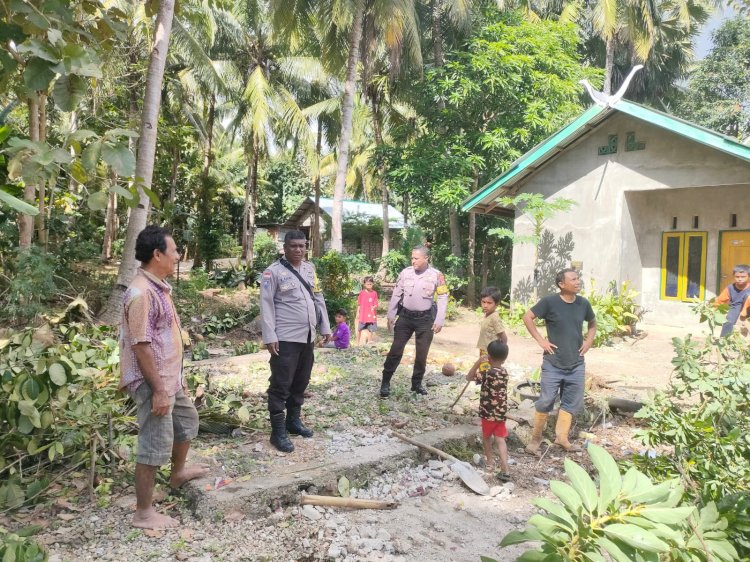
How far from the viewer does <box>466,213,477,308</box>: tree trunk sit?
1797cm

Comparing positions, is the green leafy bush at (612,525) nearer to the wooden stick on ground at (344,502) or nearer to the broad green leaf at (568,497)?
the broad green leaf at (568,497)

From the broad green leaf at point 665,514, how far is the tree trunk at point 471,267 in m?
16.6

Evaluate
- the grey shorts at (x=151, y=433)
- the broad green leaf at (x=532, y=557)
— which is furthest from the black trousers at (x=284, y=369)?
the broad green leaf at (x=532, y=557)

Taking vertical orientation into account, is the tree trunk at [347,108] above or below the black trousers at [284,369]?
above

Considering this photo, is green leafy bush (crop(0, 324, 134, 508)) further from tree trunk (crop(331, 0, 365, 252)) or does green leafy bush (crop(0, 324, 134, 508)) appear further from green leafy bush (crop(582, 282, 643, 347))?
tree trunk (crop(331, 0, 365, 252))

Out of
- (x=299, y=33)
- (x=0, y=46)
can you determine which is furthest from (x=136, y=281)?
(x=299, y=33)

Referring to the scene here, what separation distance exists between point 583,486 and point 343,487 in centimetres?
291

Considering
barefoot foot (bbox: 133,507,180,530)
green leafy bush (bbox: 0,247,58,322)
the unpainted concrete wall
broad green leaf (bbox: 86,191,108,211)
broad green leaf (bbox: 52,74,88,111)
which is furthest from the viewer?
the unpainted concrete wall

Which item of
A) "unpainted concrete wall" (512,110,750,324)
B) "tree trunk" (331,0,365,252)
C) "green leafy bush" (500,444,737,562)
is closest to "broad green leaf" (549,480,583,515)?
"green leafy bush" (500,444,737,562)

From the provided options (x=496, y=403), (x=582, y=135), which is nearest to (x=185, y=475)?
(x=496, y=403)

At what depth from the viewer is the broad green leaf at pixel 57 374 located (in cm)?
363

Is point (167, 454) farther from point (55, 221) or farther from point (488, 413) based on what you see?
point (55, 221)

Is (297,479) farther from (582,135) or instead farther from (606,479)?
(582,135)

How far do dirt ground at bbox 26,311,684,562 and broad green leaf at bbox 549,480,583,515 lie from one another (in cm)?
211
